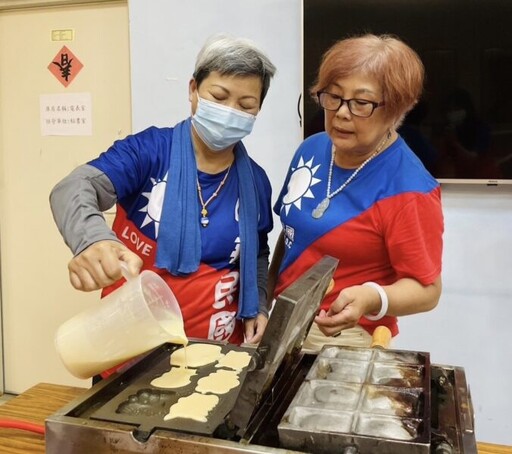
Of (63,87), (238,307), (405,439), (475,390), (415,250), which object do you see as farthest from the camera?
(63,87)

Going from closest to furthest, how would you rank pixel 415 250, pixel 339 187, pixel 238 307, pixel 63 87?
pixel 415 250 → pixel 339 187 → pixel 238 307 → pixel 63 87

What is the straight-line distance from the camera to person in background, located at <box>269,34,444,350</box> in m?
1.18

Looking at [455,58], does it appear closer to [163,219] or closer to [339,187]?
[339,187]

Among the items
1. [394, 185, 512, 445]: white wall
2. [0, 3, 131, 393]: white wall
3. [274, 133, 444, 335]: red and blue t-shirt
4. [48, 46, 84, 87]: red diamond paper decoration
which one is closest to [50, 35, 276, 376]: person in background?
[274, 133, 444, 335]: red and blue t-shirt

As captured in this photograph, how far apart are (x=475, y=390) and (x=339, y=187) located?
1453mm

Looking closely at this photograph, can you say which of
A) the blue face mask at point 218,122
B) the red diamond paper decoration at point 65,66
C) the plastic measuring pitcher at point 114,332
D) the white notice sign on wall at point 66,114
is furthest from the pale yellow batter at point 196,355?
the red diamond paper decoration at point 65,66

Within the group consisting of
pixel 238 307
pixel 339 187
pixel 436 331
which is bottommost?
pixel 436 331

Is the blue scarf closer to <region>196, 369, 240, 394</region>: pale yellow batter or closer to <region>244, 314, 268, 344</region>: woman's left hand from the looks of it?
<region>244, 314, 268, 344</region>: woman's left hand

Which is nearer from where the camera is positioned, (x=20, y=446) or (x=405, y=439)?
(x=405, y=439)

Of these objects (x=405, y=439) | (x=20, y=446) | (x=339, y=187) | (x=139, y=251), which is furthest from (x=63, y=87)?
(x=405, y=439)

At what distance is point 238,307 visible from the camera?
4.58 feet

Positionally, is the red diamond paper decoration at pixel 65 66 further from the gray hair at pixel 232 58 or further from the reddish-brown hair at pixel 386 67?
the reddish-brown hair at pixel 386 67

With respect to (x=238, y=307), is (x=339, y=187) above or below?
above

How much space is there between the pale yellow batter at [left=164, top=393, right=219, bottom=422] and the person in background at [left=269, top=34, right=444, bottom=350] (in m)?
0.32
